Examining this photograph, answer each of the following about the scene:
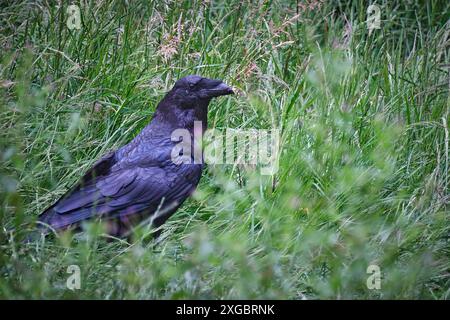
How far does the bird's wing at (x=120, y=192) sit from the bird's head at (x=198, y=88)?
1.53ft

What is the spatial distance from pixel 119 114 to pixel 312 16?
2163mm

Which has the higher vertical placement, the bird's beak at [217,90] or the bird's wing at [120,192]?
the bird's beak at [217,90]

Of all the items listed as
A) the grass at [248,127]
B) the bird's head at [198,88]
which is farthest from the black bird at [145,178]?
the grass at [248,127]

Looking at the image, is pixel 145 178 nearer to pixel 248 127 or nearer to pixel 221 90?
pixel 221 90

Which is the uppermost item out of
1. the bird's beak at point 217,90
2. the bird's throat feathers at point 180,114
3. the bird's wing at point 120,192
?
the bird's beak at point 217,90

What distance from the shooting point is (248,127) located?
17.2 feet

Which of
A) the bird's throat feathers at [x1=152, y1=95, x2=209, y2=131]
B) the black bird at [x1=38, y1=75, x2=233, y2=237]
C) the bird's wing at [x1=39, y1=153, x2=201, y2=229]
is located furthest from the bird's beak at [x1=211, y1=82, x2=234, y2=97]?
the bird's wing at [x1=39, y1=153, x2=201, y2=229]

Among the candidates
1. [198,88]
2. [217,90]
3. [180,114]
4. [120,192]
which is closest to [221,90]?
[217,90]

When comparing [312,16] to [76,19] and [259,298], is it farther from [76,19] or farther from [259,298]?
[259,298]

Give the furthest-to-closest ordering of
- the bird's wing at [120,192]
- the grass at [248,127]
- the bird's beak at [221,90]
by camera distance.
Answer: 1. the bird's beak at [221,90]
2. the bird's wing at [120,192]
3. the grass at [248,127]

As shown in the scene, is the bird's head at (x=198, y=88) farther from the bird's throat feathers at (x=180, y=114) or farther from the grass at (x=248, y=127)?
the grass at (x=248, y=127)

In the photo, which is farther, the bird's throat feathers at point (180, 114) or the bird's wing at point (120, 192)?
the bird's throat feathers at point (180, 114)

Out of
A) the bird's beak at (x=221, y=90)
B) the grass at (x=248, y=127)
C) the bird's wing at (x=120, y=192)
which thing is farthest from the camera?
the bird's beak at (x=221, y=90)

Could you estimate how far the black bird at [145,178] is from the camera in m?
4.30
